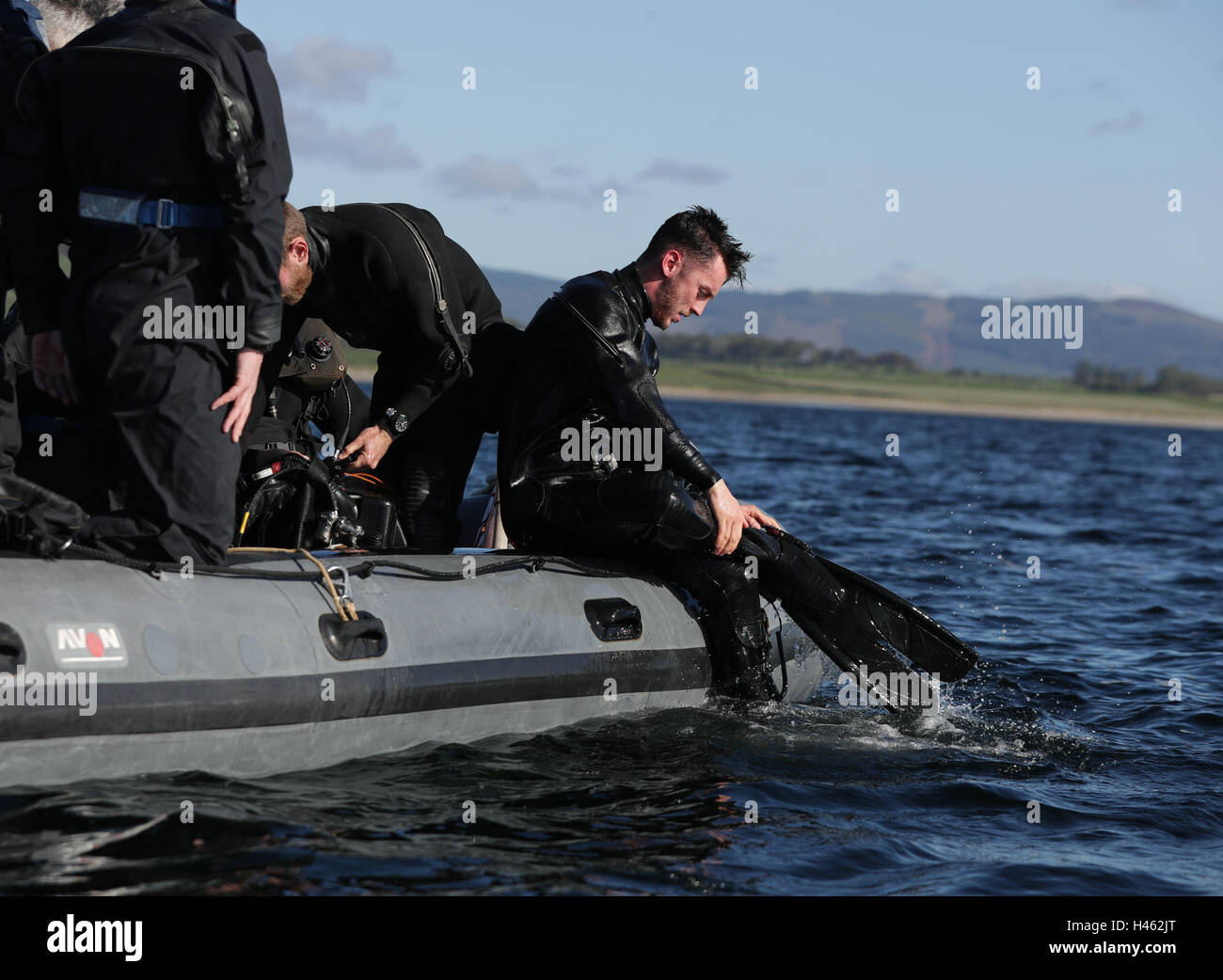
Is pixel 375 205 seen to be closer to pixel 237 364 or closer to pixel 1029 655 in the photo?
pixel 237 364

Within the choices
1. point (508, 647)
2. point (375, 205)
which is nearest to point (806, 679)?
point (508, 647)

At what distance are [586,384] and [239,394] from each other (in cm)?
190

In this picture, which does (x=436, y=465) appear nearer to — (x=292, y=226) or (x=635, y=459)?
(x=635, y=459)

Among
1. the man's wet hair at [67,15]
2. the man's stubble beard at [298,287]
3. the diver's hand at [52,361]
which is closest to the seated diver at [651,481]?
the man's stubble beard at [298,287]

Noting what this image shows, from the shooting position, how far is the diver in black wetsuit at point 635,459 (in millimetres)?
6215

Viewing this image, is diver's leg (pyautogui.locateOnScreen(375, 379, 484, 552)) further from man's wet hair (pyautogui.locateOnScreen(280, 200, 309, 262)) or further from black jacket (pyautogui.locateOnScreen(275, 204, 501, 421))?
man's wet hair (pyautogui.locateOnScreen(280, 200, 309, 262))

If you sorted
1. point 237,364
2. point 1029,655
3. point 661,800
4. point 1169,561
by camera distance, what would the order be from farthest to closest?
1. point 1169,561
2. point 1029,655
3. point 661,800
4. point 237,364

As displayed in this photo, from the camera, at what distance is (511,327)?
21.6 ft

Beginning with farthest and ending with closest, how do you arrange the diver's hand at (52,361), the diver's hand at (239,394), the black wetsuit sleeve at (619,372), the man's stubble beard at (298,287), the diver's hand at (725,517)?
the diver's hand at (725,517) → the black wetsuit sleeve at (619,372) → the man's stubble beard at (298,287) → the diver's hand at (52,361) → the diver's hand at (239,394)

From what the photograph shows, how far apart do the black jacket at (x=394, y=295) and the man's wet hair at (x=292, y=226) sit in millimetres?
123

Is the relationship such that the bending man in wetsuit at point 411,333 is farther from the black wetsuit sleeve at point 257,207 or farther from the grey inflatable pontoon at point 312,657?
the black wetsuit sleeve at point 257,207

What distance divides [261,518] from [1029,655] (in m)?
5.00

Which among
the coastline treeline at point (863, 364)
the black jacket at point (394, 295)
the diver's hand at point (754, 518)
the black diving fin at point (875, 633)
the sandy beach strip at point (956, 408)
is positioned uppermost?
the coastline treeline at point (863, 364)
